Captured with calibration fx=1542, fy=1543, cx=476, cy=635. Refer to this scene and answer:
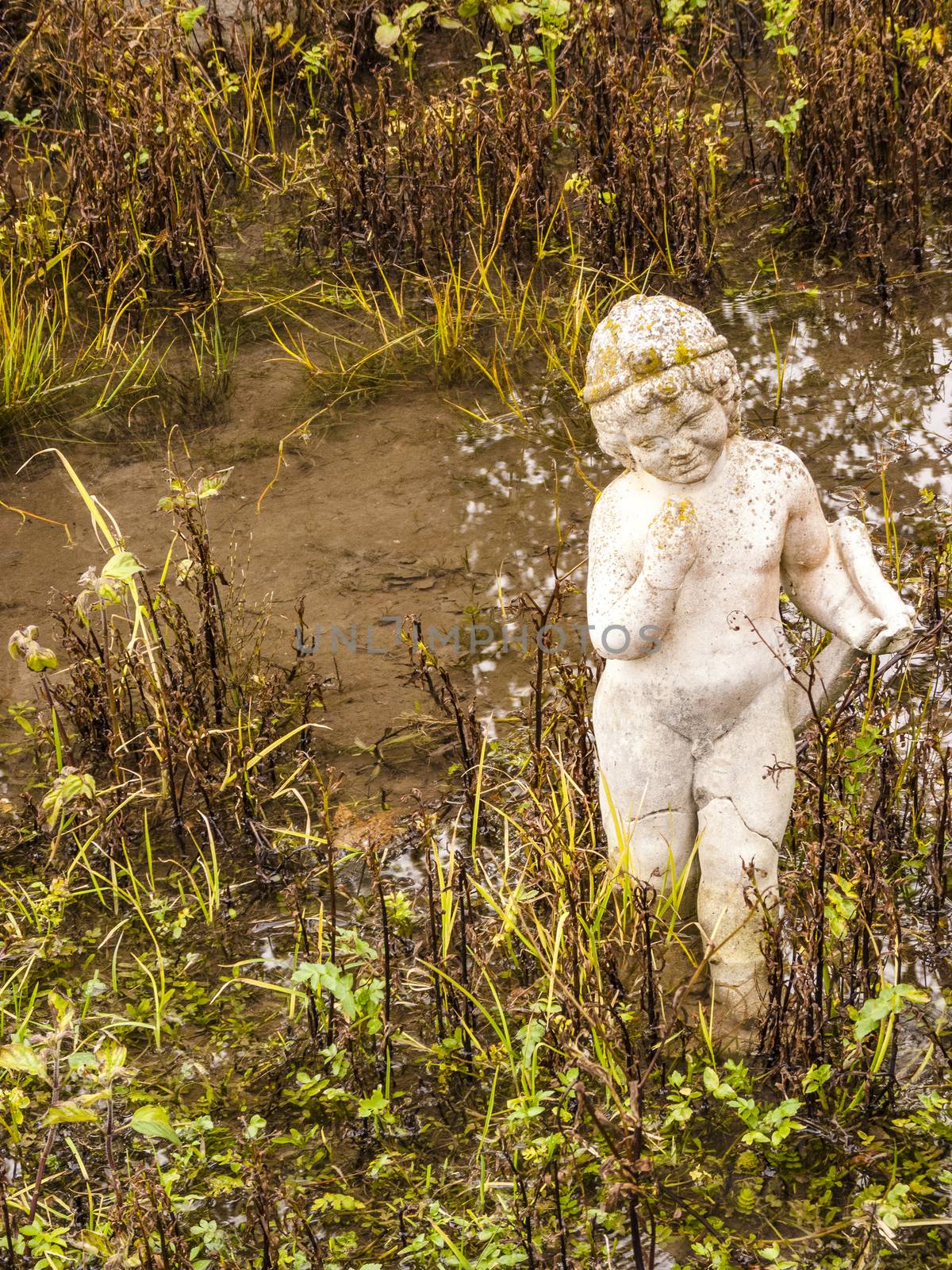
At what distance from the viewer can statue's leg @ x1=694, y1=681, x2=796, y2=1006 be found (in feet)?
9.10

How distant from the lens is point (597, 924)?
9.93 ft

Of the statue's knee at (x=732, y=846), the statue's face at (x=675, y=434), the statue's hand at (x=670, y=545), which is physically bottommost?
the statue's knee at (x=732, y=846)

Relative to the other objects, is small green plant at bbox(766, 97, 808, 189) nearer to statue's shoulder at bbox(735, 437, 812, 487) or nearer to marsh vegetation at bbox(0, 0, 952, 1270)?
marsh vegetation at bbox(0, 0, 952, 1270)

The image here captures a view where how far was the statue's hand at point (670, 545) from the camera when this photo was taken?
2604 mm

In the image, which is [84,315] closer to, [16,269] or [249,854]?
[16,269]

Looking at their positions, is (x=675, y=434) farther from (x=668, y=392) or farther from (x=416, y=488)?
(x=416, y=488)

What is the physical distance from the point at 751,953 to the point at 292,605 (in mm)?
2130

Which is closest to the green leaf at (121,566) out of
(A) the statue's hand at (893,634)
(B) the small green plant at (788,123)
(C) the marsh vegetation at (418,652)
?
(C) the marsh vegetation at (418,652)

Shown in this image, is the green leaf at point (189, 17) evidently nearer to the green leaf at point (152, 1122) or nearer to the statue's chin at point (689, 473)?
the statue's chin at point (689, 473)

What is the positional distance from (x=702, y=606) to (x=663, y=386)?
405mm

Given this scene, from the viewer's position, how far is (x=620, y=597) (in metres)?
2.68

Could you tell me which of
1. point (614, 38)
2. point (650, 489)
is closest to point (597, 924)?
→ point (650, 489)

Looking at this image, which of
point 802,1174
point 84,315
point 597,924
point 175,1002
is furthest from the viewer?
point 84,315

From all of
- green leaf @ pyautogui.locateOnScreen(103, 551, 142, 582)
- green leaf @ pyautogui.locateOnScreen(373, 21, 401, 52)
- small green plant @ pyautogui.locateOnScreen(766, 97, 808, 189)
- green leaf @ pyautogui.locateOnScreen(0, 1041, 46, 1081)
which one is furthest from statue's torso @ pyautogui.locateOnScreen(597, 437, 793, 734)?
green leaf @ pyautogui.locateOnScreen(373, 21, 401, 52)
